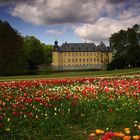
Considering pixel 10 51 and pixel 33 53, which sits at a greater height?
pixel 33 53

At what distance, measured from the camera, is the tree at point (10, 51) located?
69.4 m

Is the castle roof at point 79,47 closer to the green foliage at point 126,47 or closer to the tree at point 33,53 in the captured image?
the tree at point 33,53

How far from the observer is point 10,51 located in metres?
72.1

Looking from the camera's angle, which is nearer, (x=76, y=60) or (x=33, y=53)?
(x=33, y=53)

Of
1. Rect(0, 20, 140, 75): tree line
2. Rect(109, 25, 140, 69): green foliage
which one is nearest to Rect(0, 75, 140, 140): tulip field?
Rect(0, 20, 140, 75): tree line

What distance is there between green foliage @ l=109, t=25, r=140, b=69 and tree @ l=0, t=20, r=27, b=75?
2817 centimetres

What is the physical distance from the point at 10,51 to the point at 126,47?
1541 inches

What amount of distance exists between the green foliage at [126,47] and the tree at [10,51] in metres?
28.2

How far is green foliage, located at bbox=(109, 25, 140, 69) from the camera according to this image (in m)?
91.4

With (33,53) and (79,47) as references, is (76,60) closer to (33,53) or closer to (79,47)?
(79,47)

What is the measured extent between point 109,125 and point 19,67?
6682 centimetres

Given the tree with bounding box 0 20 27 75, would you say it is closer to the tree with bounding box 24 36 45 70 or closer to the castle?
the tree with bounding box 24 36 45 70

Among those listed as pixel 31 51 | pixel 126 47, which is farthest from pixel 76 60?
pixel 126 47

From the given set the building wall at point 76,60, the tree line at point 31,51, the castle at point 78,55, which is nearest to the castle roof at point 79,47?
the castle at point 78,55
